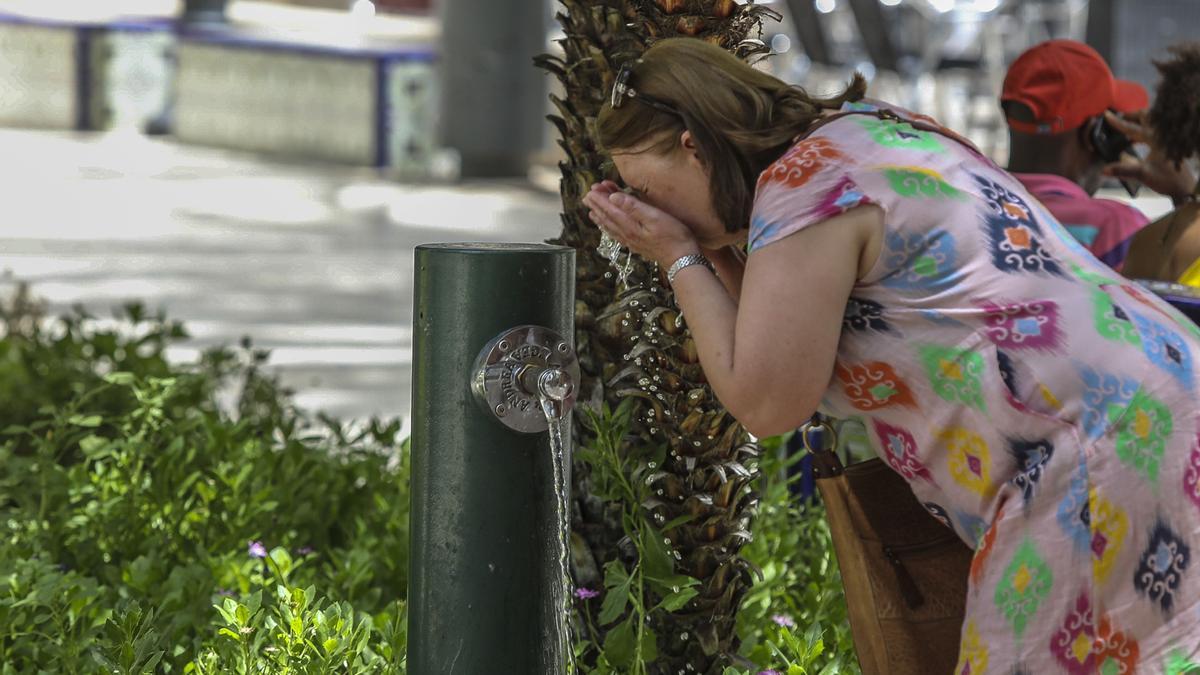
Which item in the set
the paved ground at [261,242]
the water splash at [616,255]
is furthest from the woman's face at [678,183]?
the paved ground at [261,242]

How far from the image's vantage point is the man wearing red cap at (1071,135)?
3.79 m

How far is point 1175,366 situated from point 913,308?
33 cm

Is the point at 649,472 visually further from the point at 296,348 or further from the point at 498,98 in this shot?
the point at 498,98

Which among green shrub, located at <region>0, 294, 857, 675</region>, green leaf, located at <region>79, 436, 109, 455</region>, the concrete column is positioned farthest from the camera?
the concrete column

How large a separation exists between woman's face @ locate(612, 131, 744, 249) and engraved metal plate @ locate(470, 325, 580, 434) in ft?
0.94

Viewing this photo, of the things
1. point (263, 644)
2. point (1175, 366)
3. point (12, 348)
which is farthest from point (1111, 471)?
point (12, 348)

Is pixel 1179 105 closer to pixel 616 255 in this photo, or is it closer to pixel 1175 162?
pixel 1175 162

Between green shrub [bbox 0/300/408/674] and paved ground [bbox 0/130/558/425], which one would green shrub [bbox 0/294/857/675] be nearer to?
green shrub [bbox 0/300/408/674]

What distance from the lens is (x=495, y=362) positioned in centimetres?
222

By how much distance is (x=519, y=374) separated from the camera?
7.34ft

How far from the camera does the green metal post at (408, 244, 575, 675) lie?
2232 millimetres

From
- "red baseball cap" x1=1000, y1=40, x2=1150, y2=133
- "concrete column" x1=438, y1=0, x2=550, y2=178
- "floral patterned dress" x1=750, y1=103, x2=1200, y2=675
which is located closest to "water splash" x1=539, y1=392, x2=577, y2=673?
"floral patterned dress" x1=750, y1=103, x2=1200, y2=675

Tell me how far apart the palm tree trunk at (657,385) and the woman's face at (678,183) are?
21.9 inches

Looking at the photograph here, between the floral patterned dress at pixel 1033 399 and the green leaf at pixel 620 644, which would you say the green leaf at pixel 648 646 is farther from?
the floral patterned dress at pixel 1033 399
